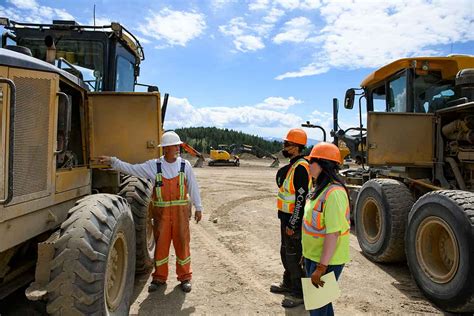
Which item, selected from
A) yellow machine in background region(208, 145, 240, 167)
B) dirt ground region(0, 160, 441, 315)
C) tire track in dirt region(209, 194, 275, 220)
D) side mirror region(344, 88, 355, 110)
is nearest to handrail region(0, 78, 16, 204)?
dirt ground region(0, 160, 441, 315)

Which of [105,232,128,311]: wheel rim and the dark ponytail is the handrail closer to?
[105,232,128,311]: wheel rim

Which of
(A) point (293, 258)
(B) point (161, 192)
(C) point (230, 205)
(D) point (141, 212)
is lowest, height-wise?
(C) point (230, 205)

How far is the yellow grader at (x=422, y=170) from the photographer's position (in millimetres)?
4410

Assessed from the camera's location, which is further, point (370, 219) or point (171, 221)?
point (370, 219)

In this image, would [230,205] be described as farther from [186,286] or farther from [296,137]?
[296,137]

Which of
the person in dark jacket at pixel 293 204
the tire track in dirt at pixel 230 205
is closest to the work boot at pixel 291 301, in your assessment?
the person in dark jacket at pixel 293 204

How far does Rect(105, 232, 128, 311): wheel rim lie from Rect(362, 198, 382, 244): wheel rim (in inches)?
150

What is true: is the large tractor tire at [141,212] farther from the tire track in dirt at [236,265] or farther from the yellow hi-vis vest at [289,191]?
the yellow hi-vis vest at [289,191]

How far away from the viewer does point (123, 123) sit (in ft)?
15.0

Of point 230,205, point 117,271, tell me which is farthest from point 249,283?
point 230,205

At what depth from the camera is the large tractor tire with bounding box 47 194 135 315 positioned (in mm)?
2779

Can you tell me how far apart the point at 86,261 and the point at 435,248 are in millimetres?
3765

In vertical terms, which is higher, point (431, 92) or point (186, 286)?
point (431, 92)

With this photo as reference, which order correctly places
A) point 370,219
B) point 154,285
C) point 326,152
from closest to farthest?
point 326,152 → point 154,285 → point 370,219
